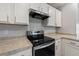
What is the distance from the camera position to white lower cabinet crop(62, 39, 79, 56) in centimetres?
168

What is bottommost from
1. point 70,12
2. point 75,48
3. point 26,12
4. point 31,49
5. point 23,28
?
point 75,48

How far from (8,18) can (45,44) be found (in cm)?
85

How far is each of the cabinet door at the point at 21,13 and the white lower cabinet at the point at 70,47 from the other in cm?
128

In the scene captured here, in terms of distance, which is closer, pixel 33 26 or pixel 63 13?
pixel 33 26

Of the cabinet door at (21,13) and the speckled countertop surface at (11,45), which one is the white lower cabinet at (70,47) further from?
the cabinet door at (21,13)

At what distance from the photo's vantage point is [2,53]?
0.75 metres

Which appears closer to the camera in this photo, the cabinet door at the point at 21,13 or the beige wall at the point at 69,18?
the cabinet door at the point at 21,13

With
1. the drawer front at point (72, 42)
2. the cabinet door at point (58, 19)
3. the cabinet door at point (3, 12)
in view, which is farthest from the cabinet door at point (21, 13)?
the cabinet door at point (58, 19)

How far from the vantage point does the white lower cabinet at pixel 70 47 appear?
5.51 feet

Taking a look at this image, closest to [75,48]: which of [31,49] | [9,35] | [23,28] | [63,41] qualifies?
[63,41]

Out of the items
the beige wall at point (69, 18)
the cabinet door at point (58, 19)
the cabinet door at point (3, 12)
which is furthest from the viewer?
the cabinet door at point (58, 19)

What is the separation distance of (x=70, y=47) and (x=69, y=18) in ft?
4.06

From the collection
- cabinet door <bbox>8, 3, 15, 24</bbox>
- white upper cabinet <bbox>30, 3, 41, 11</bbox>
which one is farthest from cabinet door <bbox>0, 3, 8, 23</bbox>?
white upper cabinet <bbox>30, 3, 41, 11</bbox>

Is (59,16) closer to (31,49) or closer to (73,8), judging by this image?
(73,8)
